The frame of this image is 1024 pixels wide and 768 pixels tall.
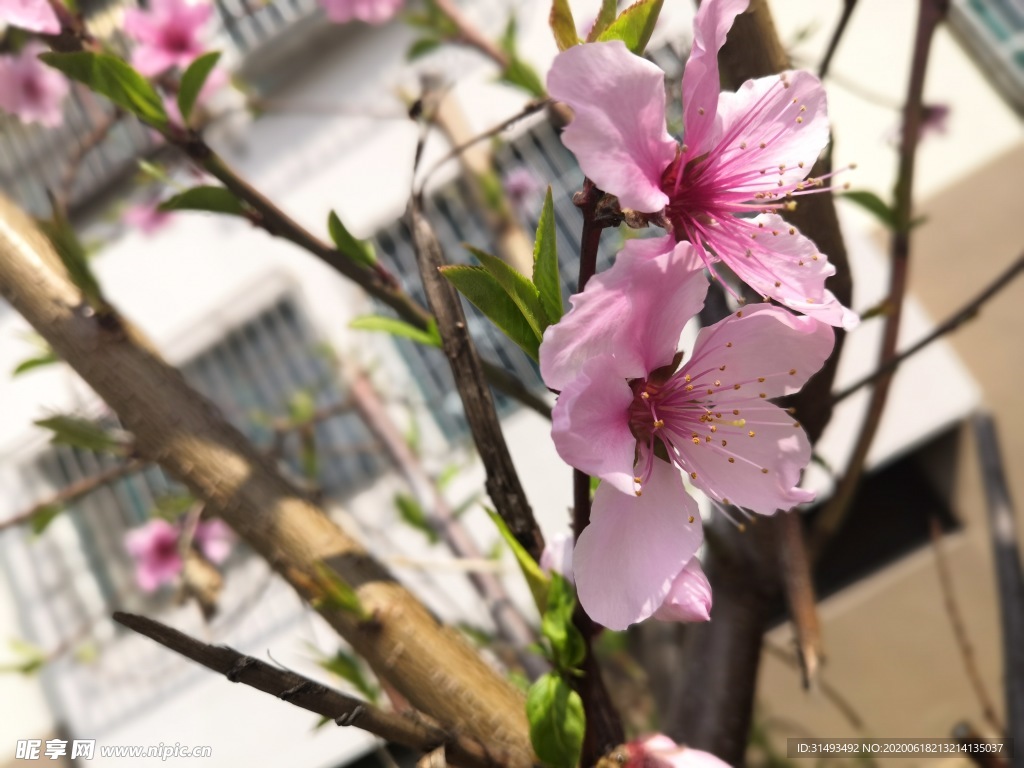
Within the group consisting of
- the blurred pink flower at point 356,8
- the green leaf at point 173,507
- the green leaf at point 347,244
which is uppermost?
the blurred pink flower at point 356,8

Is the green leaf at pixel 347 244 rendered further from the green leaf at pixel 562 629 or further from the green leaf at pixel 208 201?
the green leaf at pixel 562 629

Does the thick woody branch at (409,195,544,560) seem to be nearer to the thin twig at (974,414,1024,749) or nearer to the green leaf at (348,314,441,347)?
the green leaf at (348,314,441,347)

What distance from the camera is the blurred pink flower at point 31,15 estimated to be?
0.43 meters

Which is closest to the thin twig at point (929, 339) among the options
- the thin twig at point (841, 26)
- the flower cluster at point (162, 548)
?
the thin twig at point (841, 26)

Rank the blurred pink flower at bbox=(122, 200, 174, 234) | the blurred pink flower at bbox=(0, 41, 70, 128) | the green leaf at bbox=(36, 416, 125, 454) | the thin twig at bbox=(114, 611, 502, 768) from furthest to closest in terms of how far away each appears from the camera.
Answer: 1. the blurred pink flower at bbox=(122, 200, 174, 234)
2. the blurred pink flower at bbox=(0, 41, 70, 128)
3. the green leaf at bbox=(36, 416, 125, 454)
4. the thin twig at bbox=(114, 611, 502, 768)

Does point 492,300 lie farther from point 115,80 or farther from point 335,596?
point 115,80

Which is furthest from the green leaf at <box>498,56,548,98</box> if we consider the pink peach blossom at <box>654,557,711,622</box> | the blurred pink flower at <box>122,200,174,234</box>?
the blurred pink flower at <box>122,200,174,234</box>

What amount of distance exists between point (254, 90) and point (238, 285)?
634 mm

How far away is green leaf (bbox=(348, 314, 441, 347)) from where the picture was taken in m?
0.43

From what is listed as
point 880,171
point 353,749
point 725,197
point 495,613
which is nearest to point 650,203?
point 725,197

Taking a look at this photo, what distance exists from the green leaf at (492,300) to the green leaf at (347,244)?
16cm

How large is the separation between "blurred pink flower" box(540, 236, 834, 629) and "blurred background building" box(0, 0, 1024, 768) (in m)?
1.35

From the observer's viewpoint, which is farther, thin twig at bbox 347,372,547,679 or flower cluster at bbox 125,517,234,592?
flower cluster at bbox 125,517,234,592

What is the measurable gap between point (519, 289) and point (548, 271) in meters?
0.02
